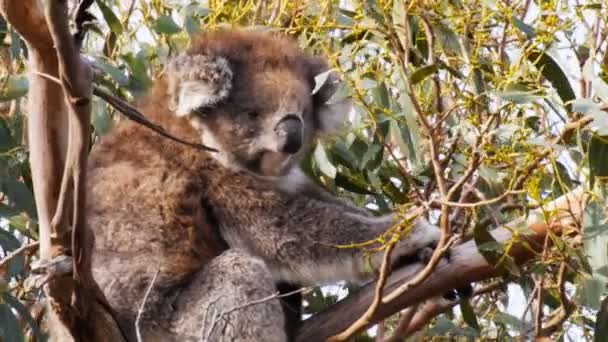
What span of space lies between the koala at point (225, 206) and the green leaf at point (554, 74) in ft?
2.31

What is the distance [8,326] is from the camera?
2826mm

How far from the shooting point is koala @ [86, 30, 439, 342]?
3.05 m

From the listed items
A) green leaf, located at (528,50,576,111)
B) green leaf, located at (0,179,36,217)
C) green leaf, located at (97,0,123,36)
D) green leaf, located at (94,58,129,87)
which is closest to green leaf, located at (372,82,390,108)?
green leaf, located at (528,50,576,111)

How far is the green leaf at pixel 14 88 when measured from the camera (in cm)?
300

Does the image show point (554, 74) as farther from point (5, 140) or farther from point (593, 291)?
point (5, 140)

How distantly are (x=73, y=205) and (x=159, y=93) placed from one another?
1697 mm

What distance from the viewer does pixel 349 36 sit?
2.80 meters

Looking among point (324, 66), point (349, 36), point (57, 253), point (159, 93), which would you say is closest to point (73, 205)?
point (57, 253)

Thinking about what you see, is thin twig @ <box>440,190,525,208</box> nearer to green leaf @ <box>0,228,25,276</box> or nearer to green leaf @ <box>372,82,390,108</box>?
green leaf @ <box>372,82,390,108</box>

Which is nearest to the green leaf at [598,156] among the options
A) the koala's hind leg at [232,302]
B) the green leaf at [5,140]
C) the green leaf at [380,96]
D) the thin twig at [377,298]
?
the thin twig at [377,298]

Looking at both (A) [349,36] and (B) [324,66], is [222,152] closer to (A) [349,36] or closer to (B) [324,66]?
(B) [324,66]

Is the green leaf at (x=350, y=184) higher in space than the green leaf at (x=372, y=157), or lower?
lower

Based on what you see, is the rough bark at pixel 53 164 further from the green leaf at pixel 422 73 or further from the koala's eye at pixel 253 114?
the koala's eye at pixel 253 114

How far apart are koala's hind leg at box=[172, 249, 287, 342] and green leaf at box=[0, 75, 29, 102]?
0.76m
